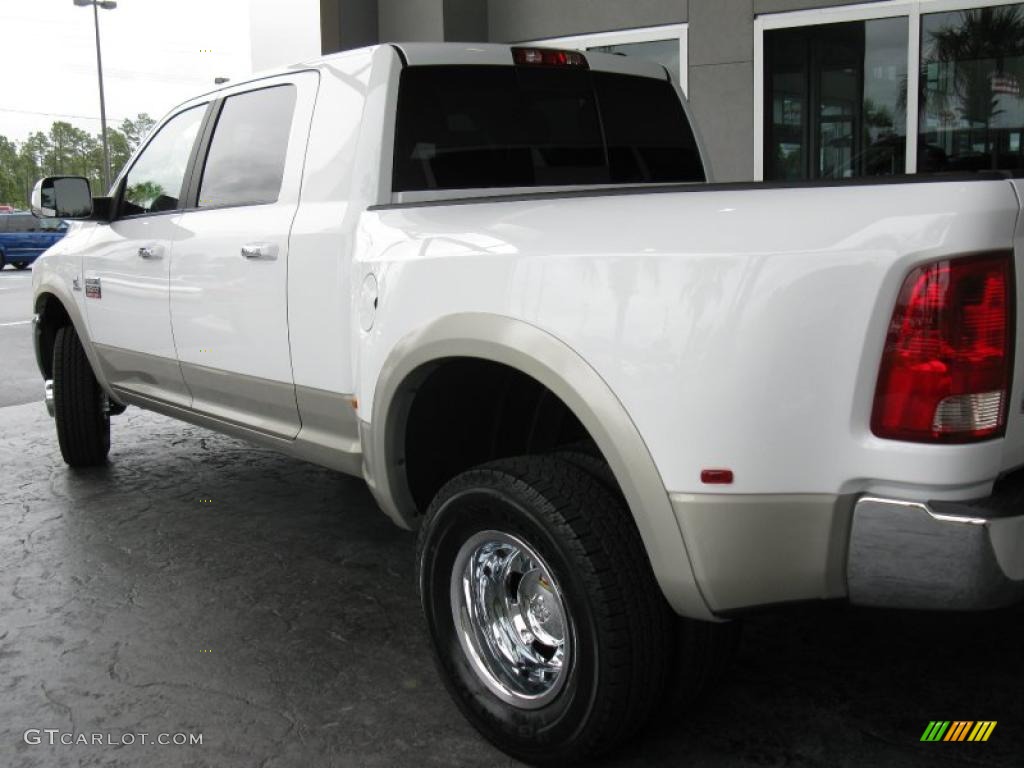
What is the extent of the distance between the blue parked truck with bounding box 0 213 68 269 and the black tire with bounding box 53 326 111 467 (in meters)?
23.7

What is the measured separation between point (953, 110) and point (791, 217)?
8.16 m

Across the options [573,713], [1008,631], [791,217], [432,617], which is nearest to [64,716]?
[432,617]

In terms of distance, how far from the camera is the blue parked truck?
89.2 ft

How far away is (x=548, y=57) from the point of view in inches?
153

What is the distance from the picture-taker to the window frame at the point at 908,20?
9.12 meters

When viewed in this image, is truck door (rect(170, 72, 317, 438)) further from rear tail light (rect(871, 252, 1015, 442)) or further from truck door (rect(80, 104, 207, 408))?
Answer: rear tail light (rect(871, 252, 1015, 442))

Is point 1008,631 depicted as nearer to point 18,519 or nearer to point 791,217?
point 791,217

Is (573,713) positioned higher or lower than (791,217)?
lower

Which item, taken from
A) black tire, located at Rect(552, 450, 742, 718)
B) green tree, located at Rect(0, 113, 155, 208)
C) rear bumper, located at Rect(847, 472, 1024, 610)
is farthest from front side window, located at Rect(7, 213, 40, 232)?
green tree, located at Rect(0, 113, 155, 208)

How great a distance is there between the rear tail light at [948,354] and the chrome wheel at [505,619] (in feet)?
3.48

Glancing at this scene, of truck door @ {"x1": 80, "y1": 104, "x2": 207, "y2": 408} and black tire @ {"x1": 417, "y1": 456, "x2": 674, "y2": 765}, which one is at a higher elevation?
truck door @ {"x1": 80, "y1": 104, "x2": 207, "y2": 408}

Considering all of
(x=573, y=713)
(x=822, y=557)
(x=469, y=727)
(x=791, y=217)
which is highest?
(x=791, y=217)

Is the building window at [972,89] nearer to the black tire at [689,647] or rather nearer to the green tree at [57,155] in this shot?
the black tire at [689,647]

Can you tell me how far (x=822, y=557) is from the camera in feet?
6.95
